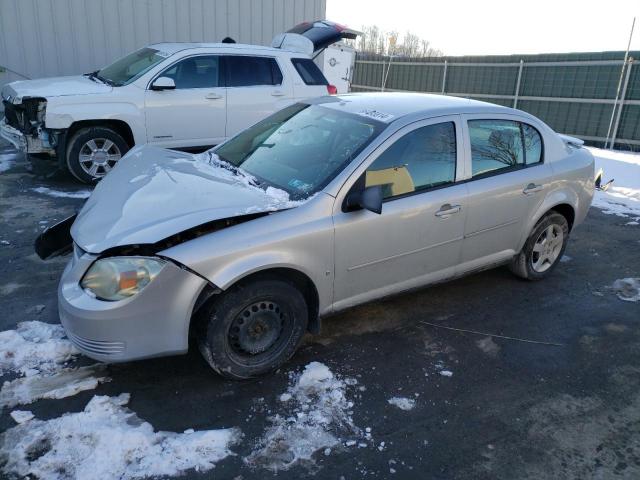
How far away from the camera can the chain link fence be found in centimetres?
1262

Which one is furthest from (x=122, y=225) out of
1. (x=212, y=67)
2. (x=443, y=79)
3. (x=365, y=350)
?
(x=443, y=79)

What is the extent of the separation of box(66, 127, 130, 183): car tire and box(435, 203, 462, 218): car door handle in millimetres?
4924

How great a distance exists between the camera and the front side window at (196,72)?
722cm

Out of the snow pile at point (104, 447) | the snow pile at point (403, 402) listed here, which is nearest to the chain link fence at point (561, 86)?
the snow pile at point (403, 402)

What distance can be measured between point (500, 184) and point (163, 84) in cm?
482

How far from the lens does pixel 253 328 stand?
3.15 m

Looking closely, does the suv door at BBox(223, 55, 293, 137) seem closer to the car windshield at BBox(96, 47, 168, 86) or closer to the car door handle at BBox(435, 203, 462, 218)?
the car windshield at BBox(96, 47, 168, 86)

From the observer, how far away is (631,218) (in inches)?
277

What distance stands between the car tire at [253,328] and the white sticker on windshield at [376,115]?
4.64 feet

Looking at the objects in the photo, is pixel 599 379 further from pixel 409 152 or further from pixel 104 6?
pixel 104 6

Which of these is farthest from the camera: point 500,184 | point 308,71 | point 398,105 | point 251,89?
point 308,71

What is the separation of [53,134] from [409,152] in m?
5.09

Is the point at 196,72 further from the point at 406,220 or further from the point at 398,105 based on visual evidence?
the point at 406,220

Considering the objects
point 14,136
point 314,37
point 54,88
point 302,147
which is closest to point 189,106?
point 54,88
